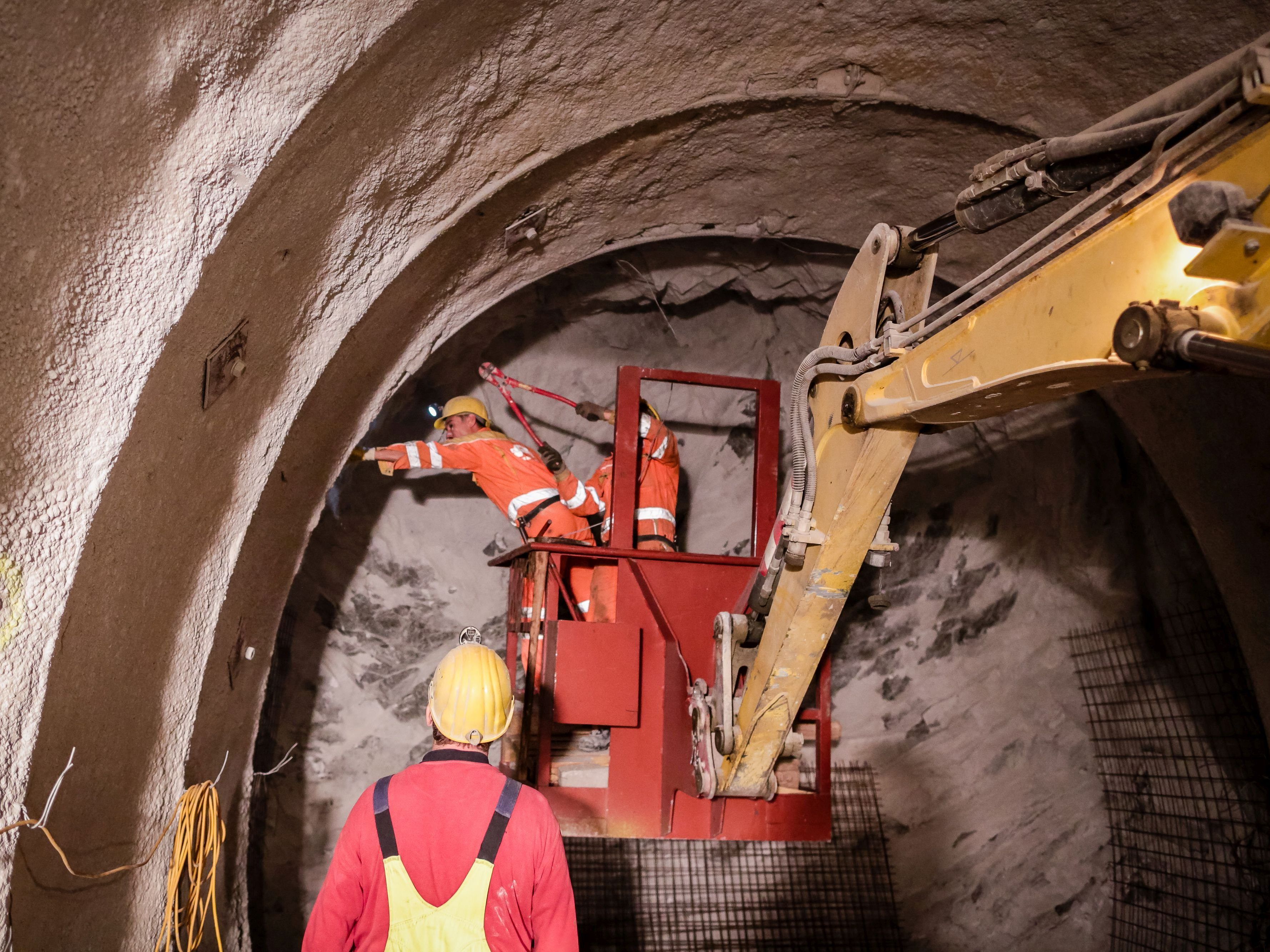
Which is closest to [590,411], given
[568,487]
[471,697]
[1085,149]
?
[568,487]

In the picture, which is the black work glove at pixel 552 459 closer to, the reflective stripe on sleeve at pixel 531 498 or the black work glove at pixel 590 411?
the reflective stripe on sleeve at pixel 531 498

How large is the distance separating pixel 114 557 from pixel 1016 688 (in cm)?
533

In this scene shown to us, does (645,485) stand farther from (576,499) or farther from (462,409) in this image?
(462,409)

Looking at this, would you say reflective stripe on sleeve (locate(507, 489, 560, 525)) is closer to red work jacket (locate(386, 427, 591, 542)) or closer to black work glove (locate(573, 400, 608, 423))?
red work jacket (locate(386, 427, 591, 542))

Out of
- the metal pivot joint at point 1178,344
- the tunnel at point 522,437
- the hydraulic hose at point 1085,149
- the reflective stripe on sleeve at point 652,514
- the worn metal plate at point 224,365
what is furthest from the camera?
the reflective stripe on sleeve at point 652,514

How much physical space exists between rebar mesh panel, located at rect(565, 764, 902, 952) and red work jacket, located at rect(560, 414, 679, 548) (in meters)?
2.29

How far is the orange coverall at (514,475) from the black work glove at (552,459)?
7 cm

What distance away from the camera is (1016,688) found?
574 cm

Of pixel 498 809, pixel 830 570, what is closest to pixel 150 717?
pixel 498 809

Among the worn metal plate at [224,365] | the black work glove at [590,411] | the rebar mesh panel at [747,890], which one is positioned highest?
the black work glove at [590,411]

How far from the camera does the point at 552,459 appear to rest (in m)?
5.19

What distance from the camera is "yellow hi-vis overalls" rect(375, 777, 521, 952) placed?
2.16 m

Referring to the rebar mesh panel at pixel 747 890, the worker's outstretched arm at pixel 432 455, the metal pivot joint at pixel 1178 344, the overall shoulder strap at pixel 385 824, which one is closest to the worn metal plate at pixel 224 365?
the overall shoulder strap at pixel 385 824

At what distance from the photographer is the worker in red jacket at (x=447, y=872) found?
85.4 inches
